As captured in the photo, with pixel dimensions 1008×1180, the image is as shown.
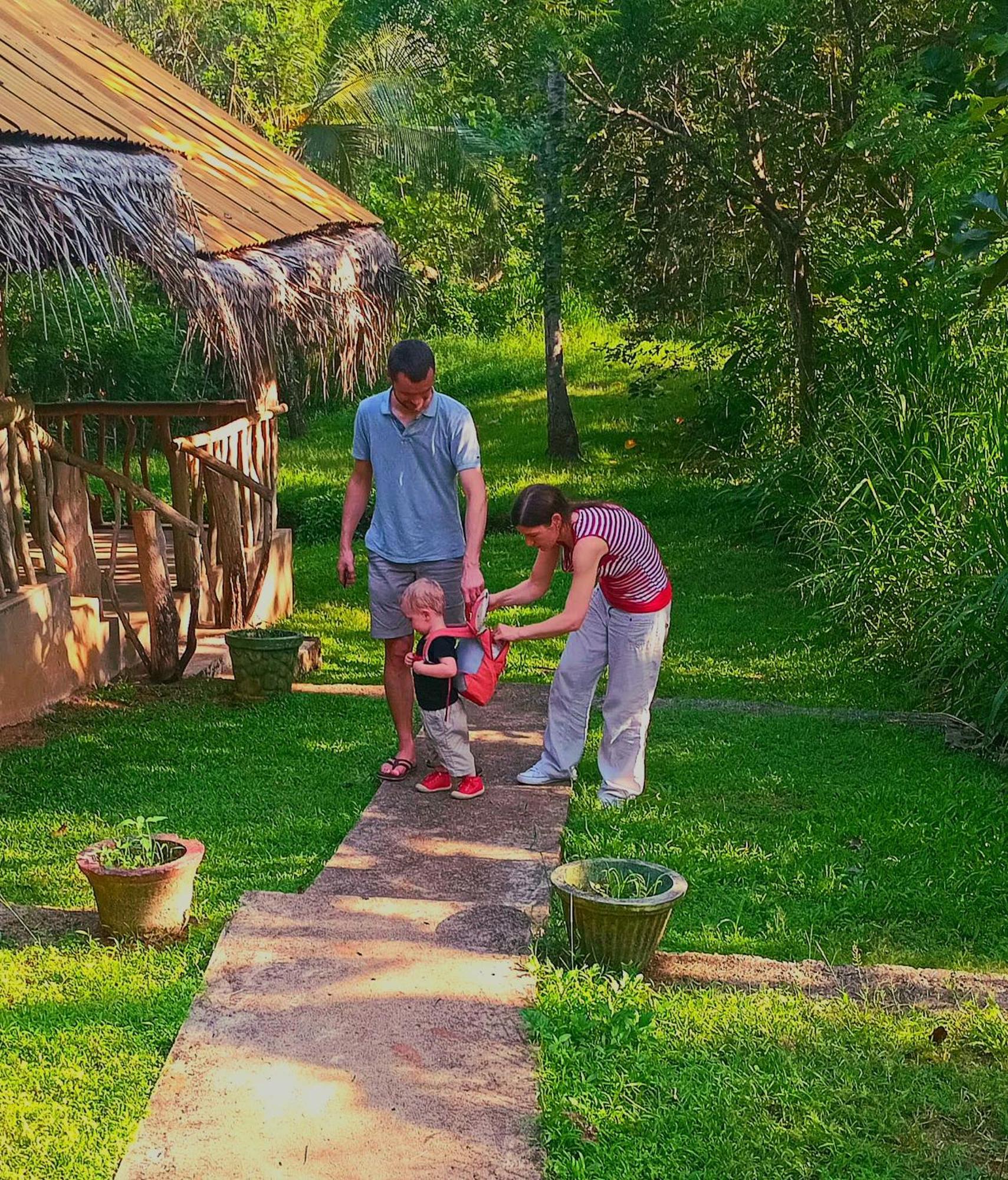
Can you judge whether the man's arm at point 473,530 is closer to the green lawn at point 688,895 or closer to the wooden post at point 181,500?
the green lawn at point 688,895

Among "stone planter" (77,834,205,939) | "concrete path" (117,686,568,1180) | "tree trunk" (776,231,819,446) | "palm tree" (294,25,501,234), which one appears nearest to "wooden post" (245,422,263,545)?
"concrete path" (117,686,568,1180)

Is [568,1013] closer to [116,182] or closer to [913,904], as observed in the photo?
[913,904]

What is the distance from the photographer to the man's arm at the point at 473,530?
5.15m

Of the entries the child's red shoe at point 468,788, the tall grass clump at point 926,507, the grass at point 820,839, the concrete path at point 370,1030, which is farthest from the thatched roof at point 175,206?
the tall grass clump at point 926,507

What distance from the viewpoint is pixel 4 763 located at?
596cm

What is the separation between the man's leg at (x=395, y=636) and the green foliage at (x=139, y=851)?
1.43 metres

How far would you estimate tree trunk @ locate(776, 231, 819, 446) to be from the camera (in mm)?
12133

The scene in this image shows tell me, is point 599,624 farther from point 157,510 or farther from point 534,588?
point 157,510

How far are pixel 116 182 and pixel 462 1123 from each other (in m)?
4.66

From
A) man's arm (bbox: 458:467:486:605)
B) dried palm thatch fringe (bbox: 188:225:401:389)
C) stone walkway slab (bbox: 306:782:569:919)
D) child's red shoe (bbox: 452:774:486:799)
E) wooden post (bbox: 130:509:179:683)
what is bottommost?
stone walkway slab (bbox: 306:782:569:919)

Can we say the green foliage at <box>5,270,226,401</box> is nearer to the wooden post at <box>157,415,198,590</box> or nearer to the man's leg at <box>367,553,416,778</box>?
the wooden post at <box>157,415,198,590</box>

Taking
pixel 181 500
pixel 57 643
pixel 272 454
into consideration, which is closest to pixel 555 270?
pixel 272 454

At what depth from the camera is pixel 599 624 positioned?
5504 millimetres

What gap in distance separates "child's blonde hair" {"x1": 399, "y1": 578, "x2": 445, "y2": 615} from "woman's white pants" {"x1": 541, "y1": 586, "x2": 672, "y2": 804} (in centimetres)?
62
